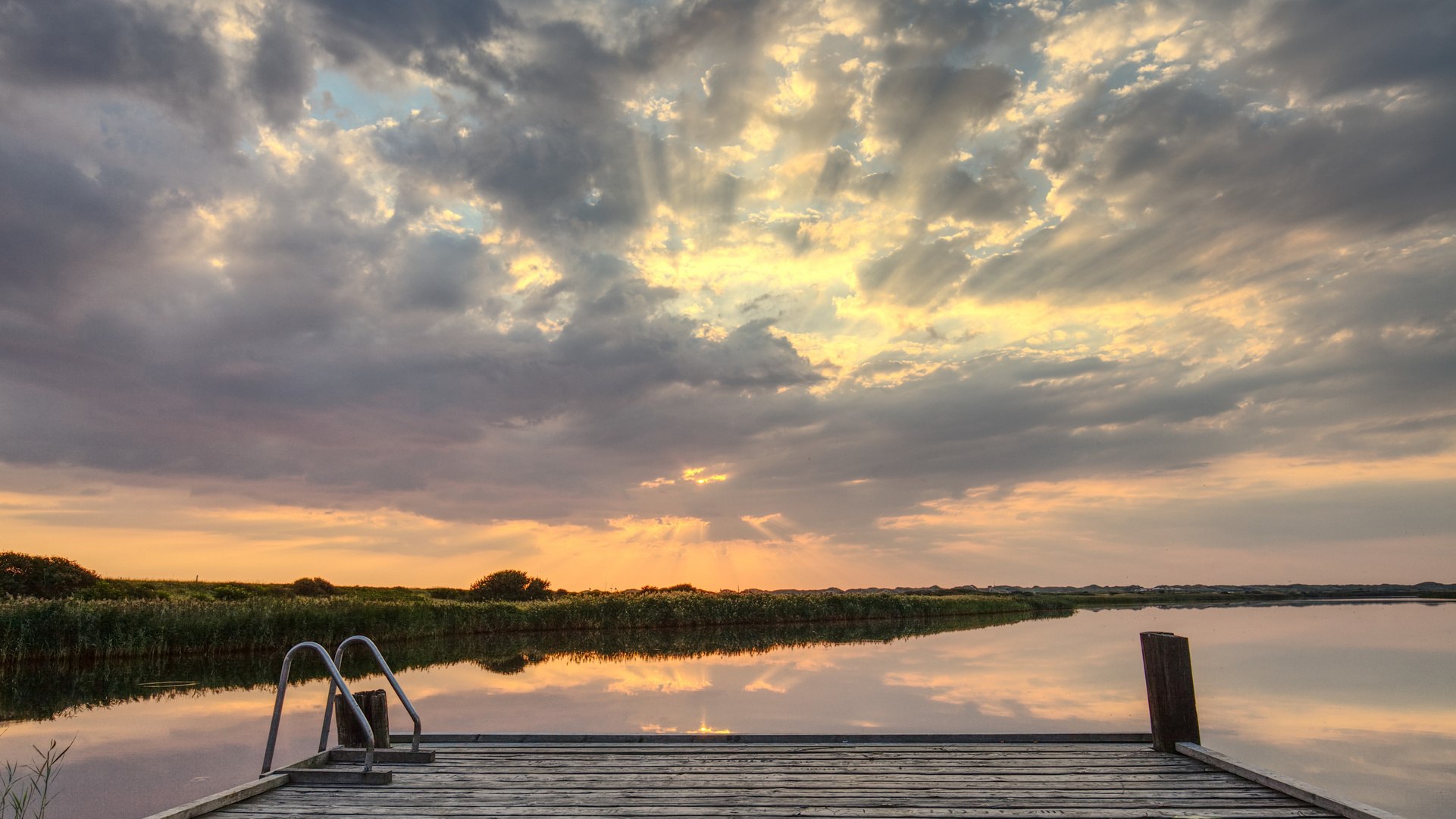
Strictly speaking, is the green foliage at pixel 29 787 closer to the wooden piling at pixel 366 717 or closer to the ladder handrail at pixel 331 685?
the wooden piling at pixel 366 717

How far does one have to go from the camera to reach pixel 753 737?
24.0ft

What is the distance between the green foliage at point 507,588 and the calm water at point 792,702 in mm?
21064

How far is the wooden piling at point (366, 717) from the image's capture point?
7.16 m

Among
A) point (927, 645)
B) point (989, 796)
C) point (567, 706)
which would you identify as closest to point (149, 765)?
point (567, 706)

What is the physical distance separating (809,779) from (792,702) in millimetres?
8252

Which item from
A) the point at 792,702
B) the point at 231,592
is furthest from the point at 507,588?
the point at 792,702

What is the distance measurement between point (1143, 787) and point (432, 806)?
5071mm

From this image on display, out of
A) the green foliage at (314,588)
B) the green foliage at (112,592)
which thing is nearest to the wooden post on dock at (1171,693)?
the green foliage at (112,592)

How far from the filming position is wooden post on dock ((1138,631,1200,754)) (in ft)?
22.0

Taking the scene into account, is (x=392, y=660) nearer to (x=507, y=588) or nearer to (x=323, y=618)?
(x=323, y=618)

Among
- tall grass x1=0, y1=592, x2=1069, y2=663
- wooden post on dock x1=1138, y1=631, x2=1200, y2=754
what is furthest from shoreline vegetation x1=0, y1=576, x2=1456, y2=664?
wooden post on dock x1=1138, y1=631, x2=1200, y2=754

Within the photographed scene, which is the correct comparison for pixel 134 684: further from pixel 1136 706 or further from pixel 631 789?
pixel 1136 706

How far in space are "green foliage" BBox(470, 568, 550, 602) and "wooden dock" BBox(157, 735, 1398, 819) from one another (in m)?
42.2

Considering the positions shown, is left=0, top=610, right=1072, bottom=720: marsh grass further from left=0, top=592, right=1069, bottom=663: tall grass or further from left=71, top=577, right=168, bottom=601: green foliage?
left=71, top=577, right=168, bottom=601: green foliage
